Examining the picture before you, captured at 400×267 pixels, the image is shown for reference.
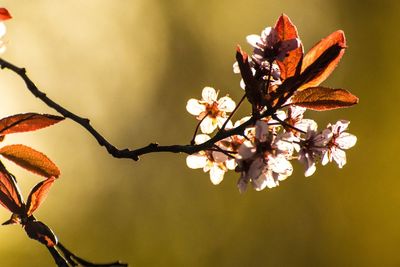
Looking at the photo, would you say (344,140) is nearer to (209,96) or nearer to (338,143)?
(338,143)

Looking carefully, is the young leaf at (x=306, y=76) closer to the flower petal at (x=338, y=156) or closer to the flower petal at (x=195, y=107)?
the flower petal at (x=338, y=156)

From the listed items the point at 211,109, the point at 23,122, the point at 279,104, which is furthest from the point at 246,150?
the point at 23,122

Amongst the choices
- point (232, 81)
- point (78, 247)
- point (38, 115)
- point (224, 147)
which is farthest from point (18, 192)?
point (232, 81)

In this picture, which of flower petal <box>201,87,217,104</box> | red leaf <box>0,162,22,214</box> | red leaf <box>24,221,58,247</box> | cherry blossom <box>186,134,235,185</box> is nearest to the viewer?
red leaf <box>24,221,58,247</box>

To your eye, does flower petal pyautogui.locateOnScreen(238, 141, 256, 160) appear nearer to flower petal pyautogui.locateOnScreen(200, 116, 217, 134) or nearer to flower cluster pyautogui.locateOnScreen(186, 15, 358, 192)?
flower cluster pyautogui.locateOnScreen(186, 15, 358, 192)

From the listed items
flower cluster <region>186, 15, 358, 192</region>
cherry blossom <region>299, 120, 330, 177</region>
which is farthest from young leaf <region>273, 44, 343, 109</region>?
cherry blossom <region>299, 120, 330, 177</region>

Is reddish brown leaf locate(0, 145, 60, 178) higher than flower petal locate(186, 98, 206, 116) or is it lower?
lower

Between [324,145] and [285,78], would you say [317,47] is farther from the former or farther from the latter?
[324,145]
